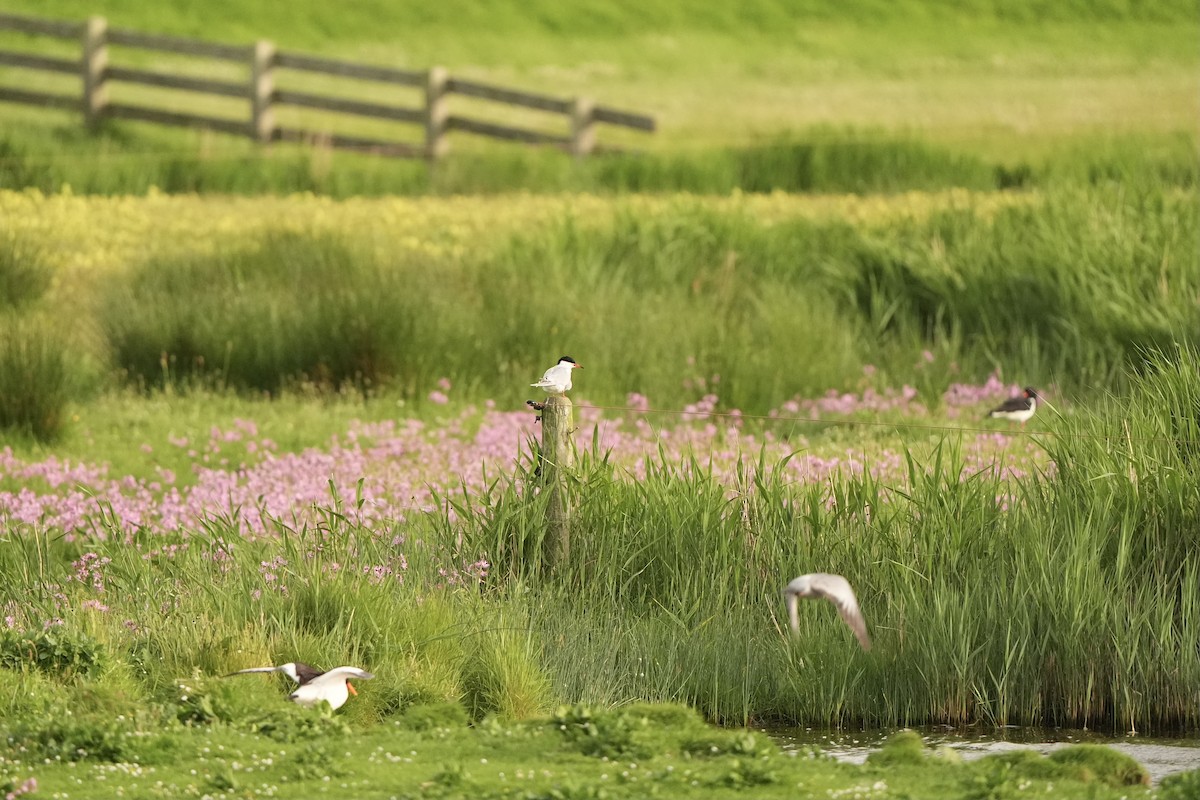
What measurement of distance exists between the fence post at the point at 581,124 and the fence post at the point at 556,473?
69.2ft

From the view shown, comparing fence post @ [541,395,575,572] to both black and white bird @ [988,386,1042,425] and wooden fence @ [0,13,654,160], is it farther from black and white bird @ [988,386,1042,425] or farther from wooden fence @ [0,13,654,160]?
wooden fence @ [0,13,654,160]

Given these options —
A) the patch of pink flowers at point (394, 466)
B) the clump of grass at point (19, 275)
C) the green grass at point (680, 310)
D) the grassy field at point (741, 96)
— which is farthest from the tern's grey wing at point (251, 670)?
the grassy field at point (741, 96)

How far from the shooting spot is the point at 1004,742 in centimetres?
712

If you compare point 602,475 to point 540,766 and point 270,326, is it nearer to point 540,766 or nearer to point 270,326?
point 540,766

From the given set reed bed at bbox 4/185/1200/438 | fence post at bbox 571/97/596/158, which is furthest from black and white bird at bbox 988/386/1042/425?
fence post at bbox 571/97/596/158

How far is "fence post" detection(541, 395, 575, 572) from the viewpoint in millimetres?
8094

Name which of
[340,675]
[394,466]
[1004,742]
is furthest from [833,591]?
[394,466]

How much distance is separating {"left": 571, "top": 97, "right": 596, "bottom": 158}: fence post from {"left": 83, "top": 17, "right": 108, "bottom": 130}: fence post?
8.64 meters

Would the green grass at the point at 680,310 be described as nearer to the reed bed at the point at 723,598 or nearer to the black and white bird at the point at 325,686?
the reed bed at the point at 723,598

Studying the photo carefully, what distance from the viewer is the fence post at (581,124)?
2906 cm

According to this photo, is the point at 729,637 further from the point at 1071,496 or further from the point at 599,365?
the point at 599,365

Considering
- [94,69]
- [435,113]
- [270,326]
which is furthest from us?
[94,69]

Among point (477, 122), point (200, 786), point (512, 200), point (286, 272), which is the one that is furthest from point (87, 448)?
point (477, 122)

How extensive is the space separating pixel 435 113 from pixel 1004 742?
2415 cm
